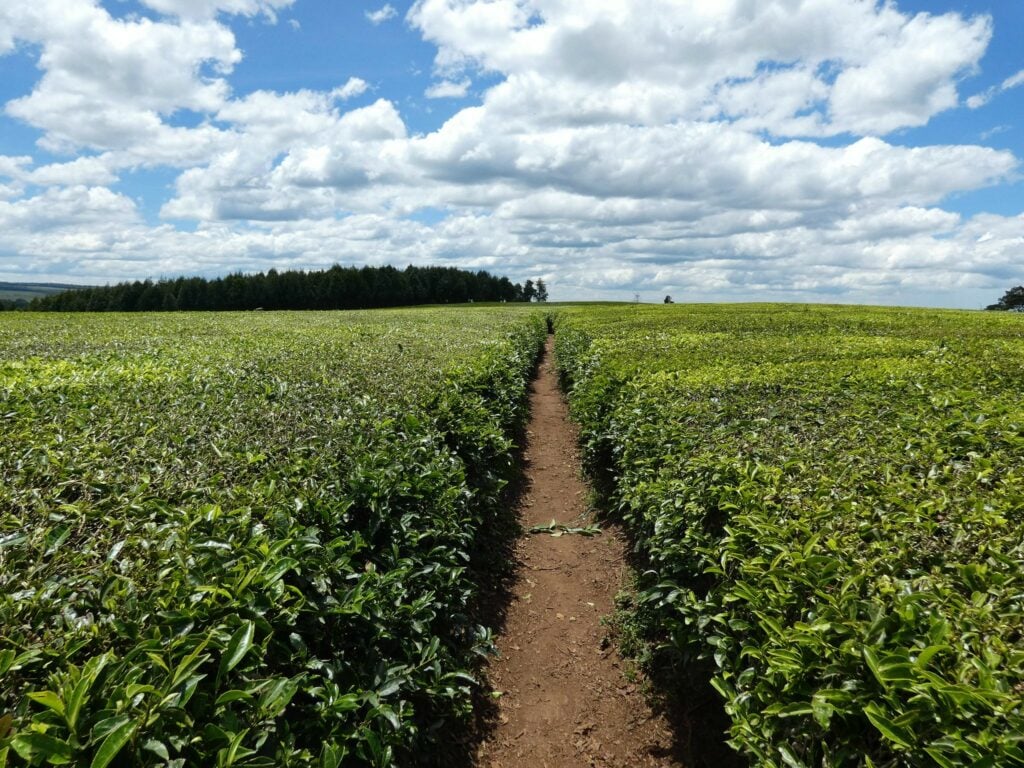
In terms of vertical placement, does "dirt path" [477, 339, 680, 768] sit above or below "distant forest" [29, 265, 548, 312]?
below

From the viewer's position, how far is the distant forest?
197 ft

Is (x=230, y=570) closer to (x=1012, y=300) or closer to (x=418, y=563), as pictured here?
(x=418, y=563)

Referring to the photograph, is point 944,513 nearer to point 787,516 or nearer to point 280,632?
point 787,516

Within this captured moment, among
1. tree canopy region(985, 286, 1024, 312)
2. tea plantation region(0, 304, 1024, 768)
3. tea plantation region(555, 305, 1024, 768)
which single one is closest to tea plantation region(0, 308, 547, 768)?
tea plantation region(0, 304, 1024, 768)

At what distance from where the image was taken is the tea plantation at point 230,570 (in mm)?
1867

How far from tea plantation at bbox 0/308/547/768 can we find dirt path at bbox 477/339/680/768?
18.6 inches

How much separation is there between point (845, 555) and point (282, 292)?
6901cm

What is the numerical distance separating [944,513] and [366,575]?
309 cm

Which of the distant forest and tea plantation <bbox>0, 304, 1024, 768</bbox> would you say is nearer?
tea plantation <bbox>0, 304, 1024, 768</bbox>

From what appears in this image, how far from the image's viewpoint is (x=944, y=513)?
2.93 meters

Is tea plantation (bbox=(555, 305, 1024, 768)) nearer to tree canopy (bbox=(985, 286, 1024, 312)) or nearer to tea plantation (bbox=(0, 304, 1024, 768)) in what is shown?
tea plantation (bbox=(0, 304, 1024, 768))

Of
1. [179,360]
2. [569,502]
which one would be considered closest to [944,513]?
[569,502]

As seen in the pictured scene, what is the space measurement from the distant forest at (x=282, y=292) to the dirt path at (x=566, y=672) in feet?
210

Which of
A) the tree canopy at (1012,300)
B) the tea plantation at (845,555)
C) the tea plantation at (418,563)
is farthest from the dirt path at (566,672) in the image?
the tree canopy at (1012,300)
